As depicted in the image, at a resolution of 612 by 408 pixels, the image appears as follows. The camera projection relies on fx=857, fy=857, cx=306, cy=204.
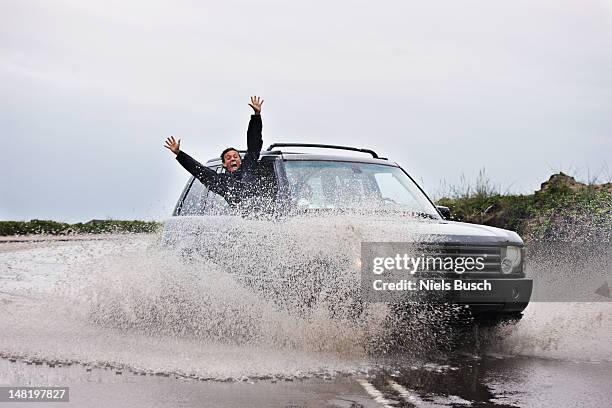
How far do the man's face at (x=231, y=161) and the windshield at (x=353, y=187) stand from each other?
85 centimetres

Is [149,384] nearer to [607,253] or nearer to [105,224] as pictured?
[607,253]

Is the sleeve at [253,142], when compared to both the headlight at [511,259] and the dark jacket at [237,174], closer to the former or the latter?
the dark jacket at [237,174]

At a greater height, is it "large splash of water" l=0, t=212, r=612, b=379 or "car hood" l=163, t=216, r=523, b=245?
"car hood" l=163, t=216, r=523, b=245

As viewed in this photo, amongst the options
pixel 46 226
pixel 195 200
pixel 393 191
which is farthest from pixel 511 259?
pixel 46 226

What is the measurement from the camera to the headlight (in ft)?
27.3

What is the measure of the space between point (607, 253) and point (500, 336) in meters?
7.85

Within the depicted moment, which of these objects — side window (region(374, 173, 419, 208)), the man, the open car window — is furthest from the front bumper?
the man

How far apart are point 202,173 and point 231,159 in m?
0.48

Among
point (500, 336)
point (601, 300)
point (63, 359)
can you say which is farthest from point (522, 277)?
point (601, 300)

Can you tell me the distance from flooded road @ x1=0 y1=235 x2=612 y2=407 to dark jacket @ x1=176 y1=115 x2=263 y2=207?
3.19 feet

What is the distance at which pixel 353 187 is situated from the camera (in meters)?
9.42

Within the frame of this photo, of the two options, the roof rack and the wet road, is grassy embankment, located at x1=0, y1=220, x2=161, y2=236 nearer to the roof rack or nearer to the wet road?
the roof rack

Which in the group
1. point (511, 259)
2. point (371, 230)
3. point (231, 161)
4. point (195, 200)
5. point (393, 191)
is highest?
point (231, 161)

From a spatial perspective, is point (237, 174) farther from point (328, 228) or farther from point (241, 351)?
point (241, 351)
